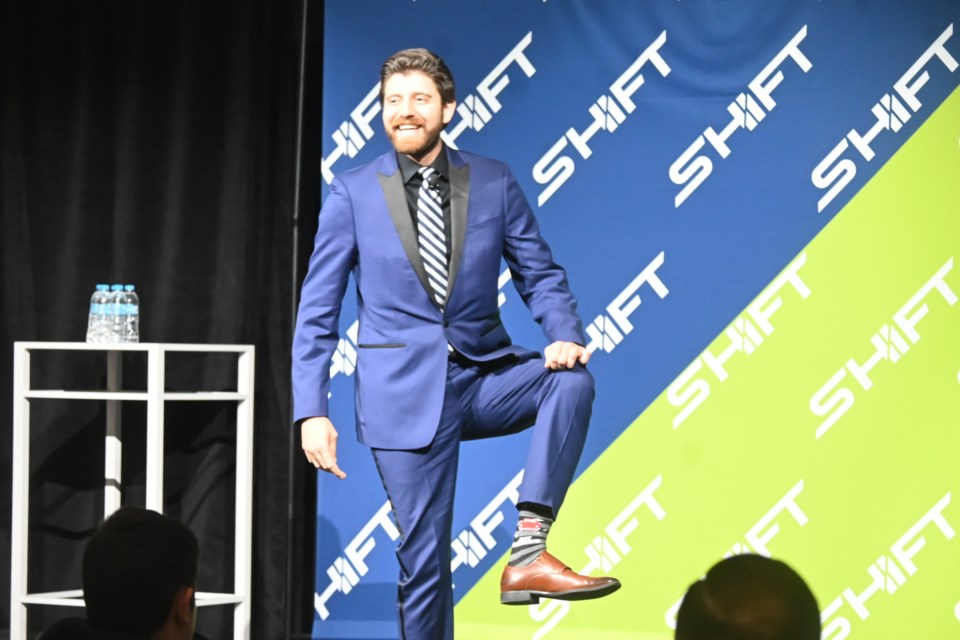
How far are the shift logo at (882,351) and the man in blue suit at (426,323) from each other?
1.59 meters

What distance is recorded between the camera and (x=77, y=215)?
500 cm

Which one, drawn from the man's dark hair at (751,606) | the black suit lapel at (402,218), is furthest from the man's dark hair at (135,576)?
the black suit lapel at (402,218)

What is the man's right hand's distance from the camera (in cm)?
316

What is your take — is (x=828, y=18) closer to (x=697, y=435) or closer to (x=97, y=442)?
(x=697, y=435)

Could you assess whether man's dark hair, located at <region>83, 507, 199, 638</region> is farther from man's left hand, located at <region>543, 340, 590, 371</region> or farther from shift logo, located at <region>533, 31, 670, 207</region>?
shift logo, located at <region>533, 31, 670, 207</region>

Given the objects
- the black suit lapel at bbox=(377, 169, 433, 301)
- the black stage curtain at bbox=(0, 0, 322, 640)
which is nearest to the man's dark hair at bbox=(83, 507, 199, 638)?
the black suit lapel at bbox=(377, 169, 433, 301)

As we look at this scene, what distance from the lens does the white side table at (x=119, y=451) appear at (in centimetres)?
432

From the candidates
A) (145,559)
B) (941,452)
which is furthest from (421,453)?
(941,452)

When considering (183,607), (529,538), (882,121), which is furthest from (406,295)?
(882,121)

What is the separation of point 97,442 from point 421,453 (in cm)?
229

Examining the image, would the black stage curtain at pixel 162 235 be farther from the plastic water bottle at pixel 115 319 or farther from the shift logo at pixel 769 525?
the shift logo at pixel 769 525

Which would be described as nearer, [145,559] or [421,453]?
[145,559]

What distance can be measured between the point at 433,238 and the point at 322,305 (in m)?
0.33

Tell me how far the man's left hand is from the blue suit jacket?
64mm
